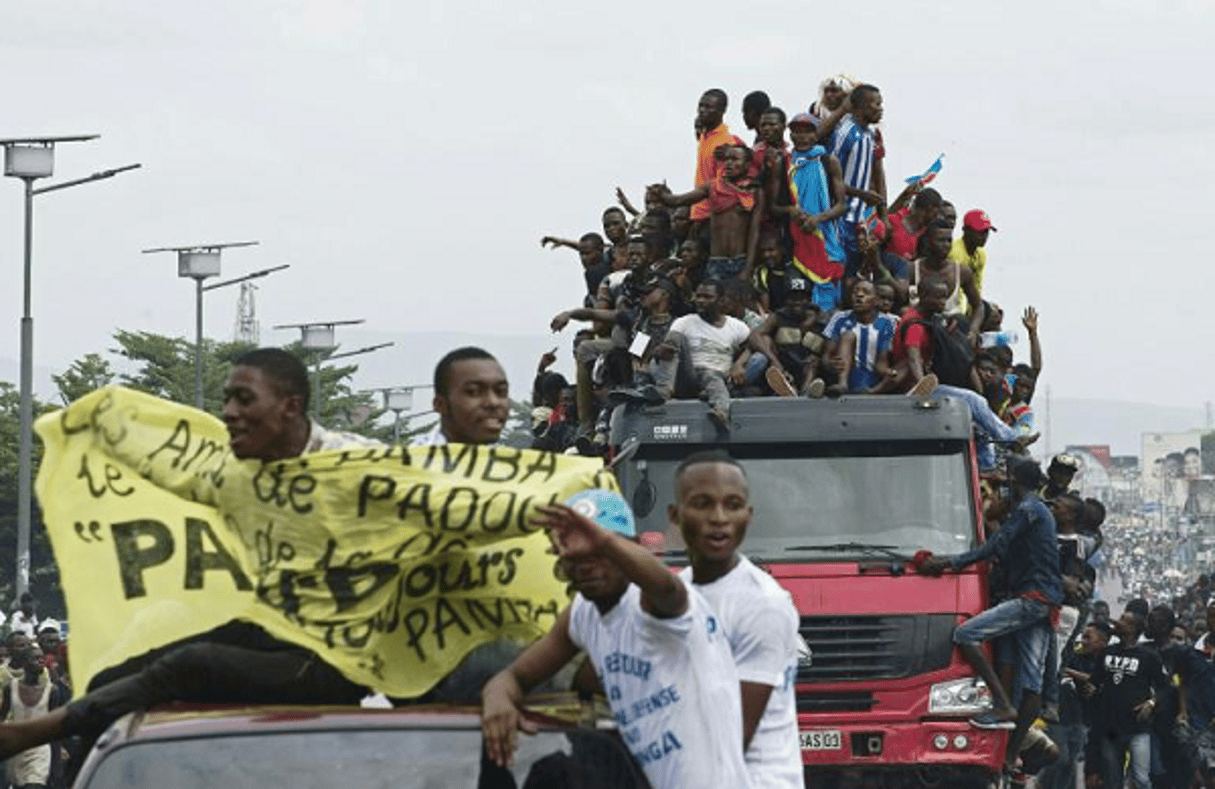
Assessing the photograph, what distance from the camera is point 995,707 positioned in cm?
1638

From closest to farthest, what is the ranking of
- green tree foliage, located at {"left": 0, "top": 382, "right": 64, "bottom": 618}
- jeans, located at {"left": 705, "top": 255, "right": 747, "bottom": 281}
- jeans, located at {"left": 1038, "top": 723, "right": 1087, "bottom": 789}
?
jeans, located at {"left": 705, "top": 255, "right": 747, "bottom": 281}, jeans, located at {"left": 1038, "top": 723, "right": 1087, "bottom": 789}, green tree foliage, located at {"left": 0, "top": 382, "right": 64, "bottom": 618}

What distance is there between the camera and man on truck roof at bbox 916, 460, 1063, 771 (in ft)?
53.4

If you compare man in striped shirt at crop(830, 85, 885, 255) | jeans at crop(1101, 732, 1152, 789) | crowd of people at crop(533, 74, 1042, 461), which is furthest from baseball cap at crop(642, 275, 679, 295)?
jeans at crop(1101, 732, 1152, 789)

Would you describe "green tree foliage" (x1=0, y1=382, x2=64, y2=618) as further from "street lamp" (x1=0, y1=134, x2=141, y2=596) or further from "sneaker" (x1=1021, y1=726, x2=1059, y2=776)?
"sneaker" (x1=1021, y1=726, x2=1059, y2=776)

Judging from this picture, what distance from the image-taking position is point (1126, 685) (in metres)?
22.6

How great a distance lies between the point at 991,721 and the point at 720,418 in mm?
2143

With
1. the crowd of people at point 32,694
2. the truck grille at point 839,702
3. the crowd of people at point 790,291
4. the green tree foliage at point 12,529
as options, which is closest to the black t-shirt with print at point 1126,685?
the crowd of people at point 790,291

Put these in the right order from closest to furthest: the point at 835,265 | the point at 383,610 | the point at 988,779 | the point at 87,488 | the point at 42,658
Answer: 1. the point at 383,610
2. the point at 87,488
3. the point at 988,779
4. the point at 835,265
5. the point at 42,658

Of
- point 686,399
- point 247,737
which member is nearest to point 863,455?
point 686,399

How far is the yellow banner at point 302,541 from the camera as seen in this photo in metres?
7.22

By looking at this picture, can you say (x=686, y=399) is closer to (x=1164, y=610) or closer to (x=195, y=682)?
(x=1164, y=610)

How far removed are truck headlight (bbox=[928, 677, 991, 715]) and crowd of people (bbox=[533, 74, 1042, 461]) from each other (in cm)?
153

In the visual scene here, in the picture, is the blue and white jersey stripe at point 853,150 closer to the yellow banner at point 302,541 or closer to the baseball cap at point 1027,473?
the baseball cap at point 1027,473

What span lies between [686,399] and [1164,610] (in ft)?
26.9
